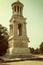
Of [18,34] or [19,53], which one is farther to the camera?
[18,34]

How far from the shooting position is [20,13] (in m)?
27.4

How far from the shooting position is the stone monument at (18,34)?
24.5 meters

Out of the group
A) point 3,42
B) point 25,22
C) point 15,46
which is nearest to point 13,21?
point 25,22

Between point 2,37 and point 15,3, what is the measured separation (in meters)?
13.0

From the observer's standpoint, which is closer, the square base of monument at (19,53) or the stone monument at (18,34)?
the square base of monument at (19,53)

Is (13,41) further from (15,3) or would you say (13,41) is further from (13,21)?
(15,3)

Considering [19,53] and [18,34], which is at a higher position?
[18,34]

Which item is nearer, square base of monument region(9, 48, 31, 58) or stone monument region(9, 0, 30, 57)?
square base of monument region(9, 48, 31, 58)

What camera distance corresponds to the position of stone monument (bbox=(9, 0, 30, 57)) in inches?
965

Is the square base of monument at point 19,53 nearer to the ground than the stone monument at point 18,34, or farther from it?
nearer to the ground

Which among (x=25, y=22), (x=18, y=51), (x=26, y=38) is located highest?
(x=25, y=22)

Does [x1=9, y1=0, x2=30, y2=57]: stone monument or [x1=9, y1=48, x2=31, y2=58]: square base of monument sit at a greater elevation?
[x1=9, y1=0, x2=30, y2=57]: stone monument

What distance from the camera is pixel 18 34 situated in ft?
87.9

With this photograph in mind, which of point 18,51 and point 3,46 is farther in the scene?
point 3,46
